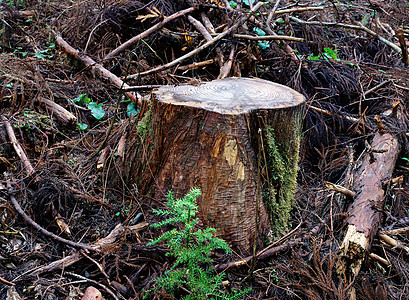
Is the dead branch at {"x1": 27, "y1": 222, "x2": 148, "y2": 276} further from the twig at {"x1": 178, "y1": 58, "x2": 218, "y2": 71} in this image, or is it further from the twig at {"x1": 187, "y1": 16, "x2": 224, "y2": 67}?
the twig at {"x1": 187, "y1": 16, "x2": 224, "y2": 67}

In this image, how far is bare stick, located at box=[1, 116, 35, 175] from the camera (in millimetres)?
2729

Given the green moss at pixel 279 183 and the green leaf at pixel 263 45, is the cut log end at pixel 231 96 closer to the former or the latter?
the green moss at pixel 279 183

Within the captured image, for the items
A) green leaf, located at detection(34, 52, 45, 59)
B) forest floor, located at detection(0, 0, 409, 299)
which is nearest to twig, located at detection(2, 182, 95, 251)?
forest floor, located at detection(0, 0, 409, 299)

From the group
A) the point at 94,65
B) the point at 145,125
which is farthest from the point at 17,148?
the point at 94,65

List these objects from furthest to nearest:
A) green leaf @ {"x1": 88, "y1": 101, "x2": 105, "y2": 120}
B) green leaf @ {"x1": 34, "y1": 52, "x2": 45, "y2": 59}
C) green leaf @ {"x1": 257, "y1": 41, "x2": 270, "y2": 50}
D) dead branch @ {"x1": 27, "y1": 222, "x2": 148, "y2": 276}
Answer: green leaf @ {"x1": 34, "y1": 52, "x2": 45, "y2": 59}
green leaf @ {"x1": 257, "y1": 41, "x2": 270, "y2": 50}
green leaf @ {"x1": 88, "y1": 101, "x2": 105, "y2": 120}
dead branch @ {"x1": 27, "y1": 222, "x2": 148, "y2": 276}

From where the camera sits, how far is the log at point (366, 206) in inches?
83.3

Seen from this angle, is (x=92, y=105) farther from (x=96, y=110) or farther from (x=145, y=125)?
(x=145, y=125)

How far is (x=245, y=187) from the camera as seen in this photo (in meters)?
2.21

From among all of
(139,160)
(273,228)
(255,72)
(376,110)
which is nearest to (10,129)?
(139,160)

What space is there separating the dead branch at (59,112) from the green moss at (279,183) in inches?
84.9

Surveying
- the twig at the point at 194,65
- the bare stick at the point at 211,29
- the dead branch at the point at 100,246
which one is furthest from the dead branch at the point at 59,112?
the bare stick at the point at 211,29

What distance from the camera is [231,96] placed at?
7.68 feet

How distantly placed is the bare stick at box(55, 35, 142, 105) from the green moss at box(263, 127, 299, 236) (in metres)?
1.69

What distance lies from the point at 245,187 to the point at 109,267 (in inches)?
40.8
